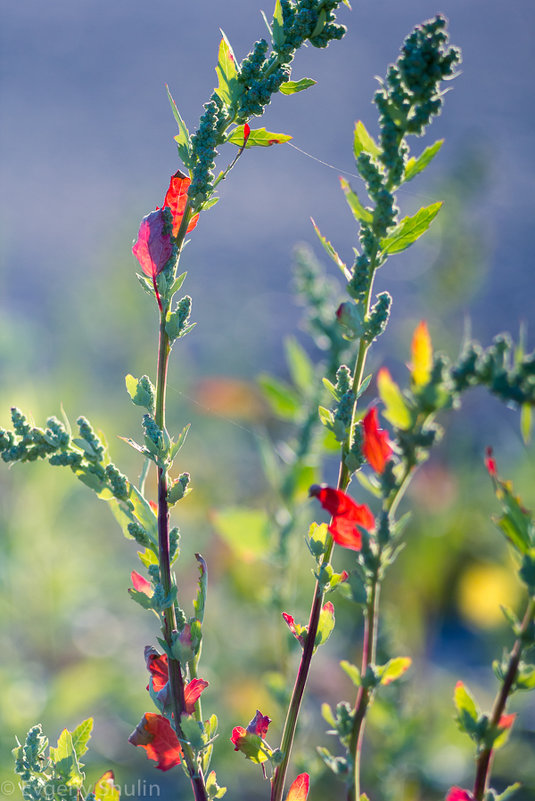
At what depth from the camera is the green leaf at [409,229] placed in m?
0.31

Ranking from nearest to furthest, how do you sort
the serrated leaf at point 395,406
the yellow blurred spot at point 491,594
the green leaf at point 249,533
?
the serrated leaf at point 395,406
the green leaf at point 249,533
the yellow blurred spot at point 491,594

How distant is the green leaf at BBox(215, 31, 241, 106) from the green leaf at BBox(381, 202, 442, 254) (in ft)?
0.30

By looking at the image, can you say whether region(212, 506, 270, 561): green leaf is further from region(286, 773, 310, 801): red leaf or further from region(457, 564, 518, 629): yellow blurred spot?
region(457, 564, 518, 629): yellow blurred spot

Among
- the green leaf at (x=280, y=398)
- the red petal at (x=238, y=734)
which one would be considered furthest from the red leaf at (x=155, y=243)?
the green leaf at (x=280, y=398)

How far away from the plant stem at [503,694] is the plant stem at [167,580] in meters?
0.13

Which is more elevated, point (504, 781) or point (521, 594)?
point (521, 594)

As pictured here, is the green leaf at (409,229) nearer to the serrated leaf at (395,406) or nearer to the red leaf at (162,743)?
the serrated leaf at (395,406)

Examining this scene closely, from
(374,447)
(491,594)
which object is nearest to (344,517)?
(374,447)

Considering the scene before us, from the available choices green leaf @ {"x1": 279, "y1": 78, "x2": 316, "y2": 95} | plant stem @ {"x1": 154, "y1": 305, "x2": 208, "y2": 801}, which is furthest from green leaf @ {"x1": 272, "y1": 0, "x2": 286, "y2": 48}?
plant stem @ {"x1": 154, "y1": 305, "x2": 208, "y2": 801}

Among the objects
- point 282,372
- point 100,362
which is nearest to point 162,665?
point 100,362

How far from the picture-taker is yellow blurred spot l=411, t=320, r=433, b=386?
299 millimetres

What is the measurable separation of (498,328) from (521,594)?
2.76 meters

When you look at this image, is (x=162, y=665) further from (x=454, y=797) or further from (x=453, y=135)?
(x=453, y=135)

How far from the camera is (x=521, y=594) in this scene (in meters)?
1.48
